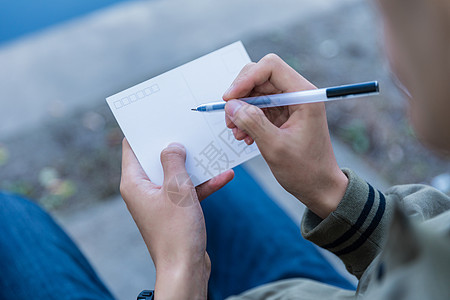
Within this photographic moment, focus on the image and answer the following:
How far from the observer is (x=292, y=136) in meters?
0.90

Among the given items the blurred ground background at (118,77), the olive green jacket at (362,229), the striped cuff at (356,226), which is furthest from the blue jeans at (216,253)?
the blurred ground background at (118,77)

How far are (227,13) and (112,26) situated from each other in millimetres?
757

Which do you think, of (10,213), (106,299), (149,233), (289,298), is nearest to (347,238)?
(289,298)

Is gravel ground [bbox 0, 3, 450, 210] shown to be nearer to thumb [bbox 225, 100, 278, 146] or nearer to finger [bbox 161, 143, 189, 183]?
finger [bbox 161, 143, 189, 183]

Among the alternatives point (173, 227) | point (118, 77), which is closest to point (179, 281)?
point (173, 227)

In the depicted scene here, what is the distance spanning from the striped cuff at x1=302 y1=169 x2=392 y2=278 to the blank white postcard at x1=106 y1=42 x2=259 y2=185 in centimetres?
27

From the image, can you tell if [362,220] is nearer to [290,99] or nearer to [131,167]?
[290,99]

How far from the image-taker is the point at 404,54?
61 centimetres

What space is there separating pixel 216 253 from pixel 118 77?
155 centimetres

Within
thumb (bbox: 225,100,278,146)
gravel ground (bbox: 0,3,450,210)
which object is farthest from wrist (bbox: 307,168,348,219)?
gravel ground (bbox: 0,3,450,210)

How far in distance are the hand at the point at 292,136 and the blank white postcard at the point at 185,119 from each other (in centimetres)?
10

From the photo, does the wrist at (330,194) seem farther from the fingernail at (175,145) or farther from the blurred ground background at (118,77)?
the blurred ground background at (118,77)

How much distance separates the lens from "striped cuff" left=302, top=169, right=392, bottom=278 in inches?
35.4

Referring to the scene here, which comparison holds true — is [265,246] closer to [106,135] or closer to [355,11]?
[106,135]
